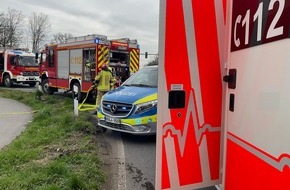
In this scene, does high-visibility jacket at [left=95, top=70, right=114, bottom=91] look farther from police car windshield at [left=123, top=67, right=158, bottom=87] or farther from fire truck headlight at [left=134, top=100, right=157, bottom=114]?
fire truck headlight at [left=134, top=100, right=157, bottom=114]

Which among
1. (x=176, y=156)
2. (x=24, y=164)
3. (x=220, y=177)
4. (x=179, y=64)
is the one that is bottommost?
(x=24, y=164)

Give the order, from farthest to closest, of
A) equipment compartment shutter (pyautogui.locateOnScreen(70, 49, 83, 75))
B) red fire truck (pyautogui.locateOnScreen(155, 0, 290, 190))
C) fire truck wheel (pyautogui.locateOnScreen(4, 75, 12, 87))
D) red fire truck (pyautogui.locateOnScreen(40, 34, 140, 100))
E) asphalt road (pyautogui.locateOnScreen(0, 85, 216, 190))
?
fire truck wheel (pyautogui.locateOnScreen(4, 75, 12, 87)), equipment compartment shutter (pyautogui.locateOnScreen(70, 49, 83, 75)), red fire truck (pyautogui.locateOnScreen(40, 34, 140, 100)), asphalt road (pyautogui.locateOnScreen(0, 85, 216, 190)), red fire truck (pyautogui.locateOnScreen(155, 0, 290, 190))

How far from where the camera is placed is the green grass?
4.11 metres

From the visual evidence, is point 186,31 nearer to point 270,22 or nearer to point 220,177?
point 270,22

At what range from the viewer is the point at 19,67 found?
933 inches

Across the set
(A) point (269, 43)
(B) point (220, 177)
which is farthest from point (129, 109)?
(A) point (269, 43)

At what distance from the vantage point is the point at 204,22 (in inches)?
100

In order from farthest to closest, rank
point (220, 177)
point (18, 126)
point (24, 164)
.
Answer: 1. point (18, 126)
2. point (24, 164)
3. point (220, 177)

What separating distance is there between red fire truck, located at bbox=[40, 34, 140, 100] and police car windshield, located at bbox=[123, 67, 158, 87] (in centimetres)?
547

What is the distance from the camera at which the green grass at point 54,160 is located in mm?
4105

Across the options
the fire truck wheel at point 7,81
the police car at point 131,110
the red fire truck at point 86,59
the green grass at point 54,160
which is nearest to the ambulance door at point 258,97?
the green grass at point 54,160

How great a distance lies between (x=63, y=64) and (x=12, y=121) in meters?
6.48

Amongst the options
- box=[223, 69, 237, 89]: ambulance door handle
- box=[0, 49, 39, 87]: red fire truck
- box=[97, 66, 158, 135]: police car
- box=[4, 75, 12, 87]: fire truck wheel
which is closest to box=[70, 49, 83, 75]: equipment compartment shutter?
box=[97, 66, 158, 135]: police car

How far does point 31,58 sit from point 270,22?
24.3 m
